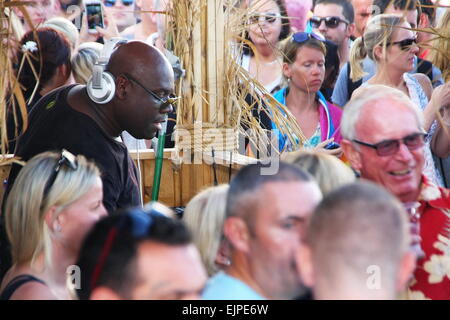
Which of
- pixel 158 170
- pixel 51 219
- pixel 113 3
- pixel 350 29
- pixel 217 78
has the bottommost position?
pixel 158 170

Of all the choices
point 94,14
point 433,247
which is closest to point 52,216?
point 433,247

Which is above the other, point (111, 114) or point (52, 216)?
point (111, 114)

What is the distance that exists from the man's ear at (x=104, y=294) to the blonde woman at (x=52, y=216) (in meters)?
0.56

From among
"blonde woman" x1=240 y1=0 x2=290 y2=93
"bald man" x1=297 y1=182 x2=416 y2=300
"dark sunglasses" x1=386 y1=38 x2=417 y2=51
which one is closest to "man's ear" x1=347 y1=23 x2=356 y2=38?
"blonde woman" x1=240 y1=0 x2=290 y2=93

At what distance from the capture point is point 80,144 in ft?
8.98

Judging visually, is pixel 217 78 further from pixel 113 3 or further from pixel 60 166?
pixel 113 3

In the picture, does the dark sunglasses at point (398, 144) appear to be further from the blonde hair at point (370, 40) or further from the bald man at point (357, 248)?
the blonde hair at point (370, 40)

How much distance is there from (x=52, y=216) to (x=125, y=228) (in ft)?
2.18

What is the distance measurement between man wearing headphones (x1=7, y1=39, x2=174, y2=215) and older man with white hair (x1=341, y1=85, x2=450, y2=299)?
1.00 meters

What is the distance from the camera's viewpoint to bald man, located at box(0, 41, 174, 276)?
2744mm

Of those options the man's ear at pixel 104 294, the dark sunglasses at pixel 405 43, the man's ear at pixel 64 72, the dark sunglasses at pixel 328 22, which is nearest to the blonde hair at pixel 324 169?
the man's ear at pixel 104 294

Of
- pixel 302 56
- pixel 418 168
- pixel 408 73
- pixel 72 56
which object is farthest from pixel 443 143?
pixel 72 56

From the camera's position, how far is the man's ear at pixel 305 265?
1412mm

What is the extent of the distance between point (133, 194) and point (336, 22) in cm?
252
